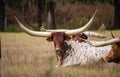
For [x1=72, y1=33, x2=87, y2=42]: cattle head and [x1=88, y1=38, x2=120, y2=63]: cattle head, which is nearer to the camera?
[x1=88, y1=38, x2=120, y2=63]: cattle head

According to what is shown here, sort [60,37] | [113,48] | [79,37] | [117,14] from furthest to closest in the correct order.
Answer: [117,14], [79,37], [60,37], [113,48]

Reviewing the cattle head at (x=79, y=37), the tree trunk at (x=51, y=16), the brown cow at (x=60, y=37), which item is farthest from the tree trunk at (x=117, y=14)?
the brown cow at (x=60, y=37)

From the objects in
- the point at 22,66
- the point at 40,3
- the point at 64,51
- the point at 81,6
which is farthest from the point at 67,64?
the point at 81,6

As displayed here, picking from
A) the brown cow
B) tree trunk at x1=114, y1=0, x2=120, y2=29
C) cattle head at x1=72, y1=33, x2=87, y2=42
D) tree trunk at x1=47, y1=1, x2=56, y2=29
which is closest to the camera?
the brown cow

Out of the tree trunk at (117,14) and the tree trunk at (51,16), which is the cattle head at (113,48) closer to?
the tree trunk at (117,14)

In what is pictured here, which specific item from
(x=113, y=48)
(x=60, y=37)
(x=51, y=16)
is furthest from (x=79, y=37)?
(x=51, y=16)

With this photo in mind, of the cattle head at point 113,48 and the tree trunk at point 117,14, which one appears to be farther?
the tree trunk at point 117,14

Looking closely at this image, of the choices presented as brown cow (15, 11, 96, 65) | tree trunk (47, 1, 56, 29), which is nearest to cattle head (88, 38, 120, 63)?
brown cow (15, 11, 96, 65)

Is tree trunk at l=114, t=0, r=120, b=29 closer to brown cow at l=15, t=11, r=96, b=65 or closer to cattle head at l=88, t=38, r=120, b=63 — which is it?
brown cow at l=15, t=11, r=96, b=65

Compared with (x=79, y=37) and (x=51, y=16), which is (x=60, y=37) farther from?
(x=51, y=16)

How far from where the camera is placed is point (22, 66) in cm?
1030

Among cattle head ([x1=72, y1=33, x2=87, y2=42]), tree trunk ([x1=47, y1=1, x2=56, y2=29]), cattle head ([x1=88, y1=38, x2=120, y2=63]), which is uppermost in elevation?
tree trunk ([x1=47, y1=1, x2=56, y2=29])

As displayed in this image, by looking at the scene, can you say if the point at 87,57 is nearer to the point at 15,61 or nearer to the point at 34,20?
the point at 15,61

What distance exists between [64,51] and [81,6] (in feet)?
97.6
